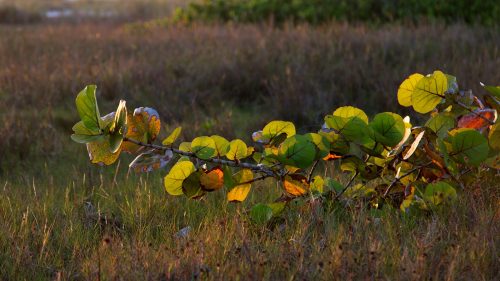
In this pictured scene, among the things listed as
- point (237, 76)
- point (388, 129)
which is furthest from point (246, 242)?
point (237, 76)

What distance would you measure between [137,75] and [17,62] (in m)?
1.73

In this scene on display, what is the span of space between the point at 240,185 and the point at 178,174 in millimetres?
292

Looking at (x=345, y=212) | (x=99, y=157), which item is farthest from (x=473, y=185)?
(x=99, y=157)

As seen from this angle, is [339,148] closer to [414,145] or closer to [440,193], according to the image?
[414,145]

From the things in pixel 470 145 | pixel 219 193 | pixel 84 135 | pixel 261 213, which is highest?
pixel 84 135

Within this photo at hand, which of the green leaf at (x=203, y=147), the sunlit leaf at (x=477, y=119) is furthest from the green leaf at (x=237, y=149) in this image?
the sunlit leaf at (x=477, y=119)

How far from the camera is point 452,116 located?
2.96 m

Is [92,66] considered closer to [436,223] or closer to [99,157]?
[99,157]

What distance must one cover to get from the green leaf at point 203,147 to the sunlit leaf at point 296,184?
365 mm

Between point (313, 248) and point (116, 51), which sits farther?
point (116, 51)

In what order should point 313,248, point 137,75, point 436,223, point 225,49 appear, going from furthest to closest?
point 225,49 < point 137,75 < point 436,223 < point 313,248

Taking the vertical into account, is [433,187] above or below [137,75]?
above

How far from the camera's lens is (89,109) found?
2.71 m

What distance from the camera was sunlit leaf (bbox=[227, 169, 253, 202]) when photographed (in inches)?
117
